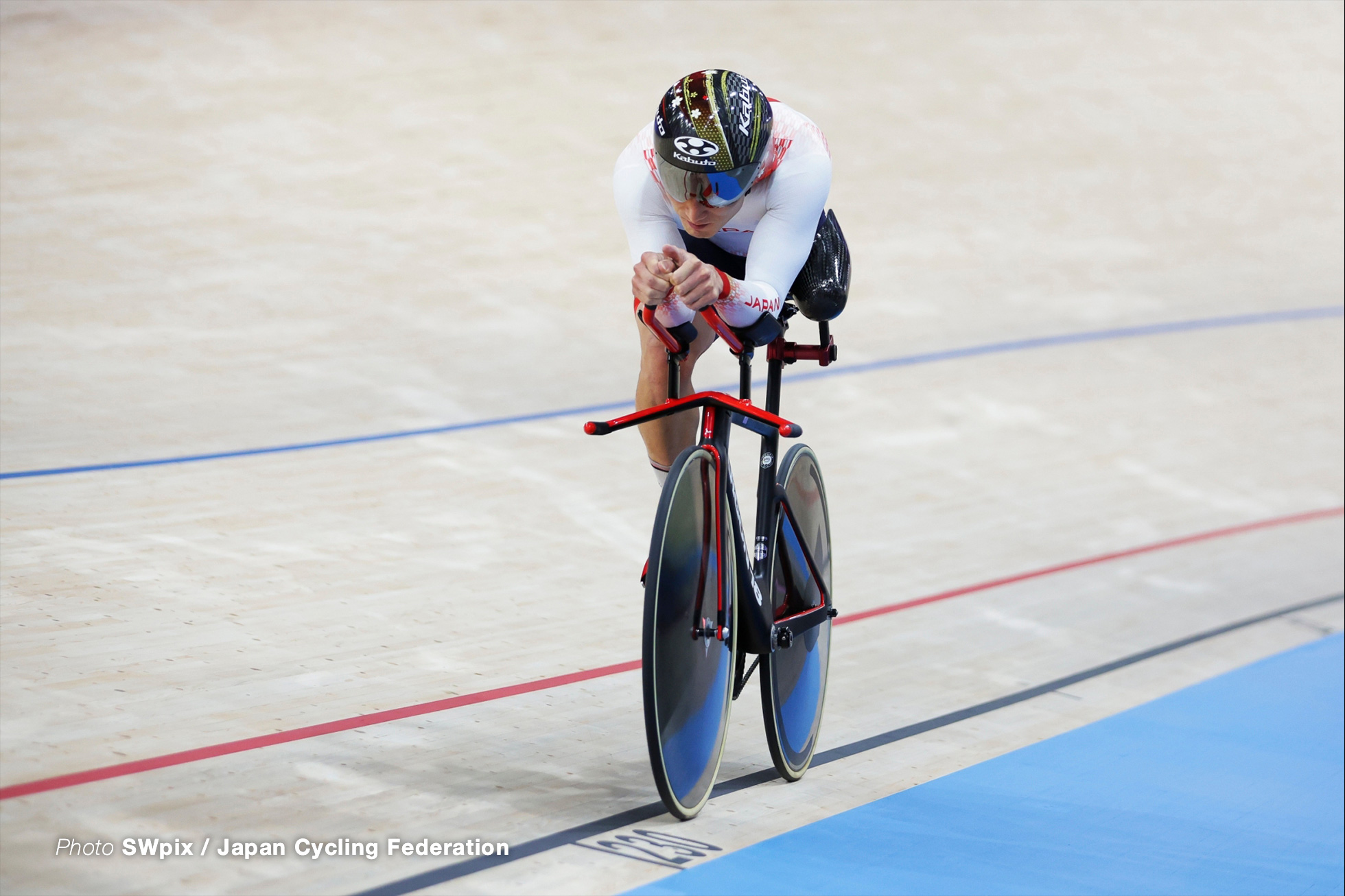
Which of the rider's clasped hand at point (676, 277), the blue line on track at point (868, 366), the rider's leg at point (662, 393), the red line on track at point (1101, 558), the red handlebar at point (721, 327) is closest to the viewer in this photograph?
the rider's clasped hand at point (676, 277)

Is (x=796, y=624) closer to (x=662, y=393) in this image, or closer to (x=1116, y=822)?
(x=662, y=393)

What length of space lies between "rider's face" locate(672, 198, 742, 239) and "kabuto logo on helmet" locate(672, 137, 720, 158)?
0.24 ft

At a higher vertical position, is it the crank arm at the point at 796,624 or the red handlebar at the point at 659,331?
the red handlebar at the point at 659,331

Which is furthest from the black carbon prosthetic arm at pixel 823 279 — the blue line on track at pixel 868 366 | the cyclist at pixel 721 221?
the blue line on track at pixel 868 366

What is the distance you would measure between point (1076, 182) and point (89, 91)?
5262mm

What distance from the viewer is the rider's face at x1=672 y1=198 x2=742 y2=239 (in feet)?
5.64

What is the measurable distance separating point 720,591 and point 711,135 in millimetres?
628

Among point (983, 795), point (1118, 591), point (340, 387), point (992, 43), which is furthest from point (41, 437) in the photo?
point (992, 43)

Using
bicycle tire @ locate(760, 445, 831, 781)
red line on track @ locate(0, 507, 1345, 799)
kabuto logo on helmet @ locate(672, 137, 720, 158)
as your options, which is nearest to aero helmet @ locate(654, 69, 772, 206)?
kabuto logo on helmet @ locate(672, 137, 720, 158)

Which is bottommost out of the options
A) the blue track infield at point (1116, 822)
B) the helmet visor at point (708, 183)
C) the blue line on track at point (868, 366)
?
the blue track infield at point (1116, 822)

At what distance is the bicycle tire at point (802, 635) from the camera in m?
2.01

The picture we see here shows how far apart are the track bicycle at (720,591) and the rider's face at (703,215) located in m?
0.13

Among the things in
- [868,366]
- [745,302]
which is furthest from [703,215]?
[868,366]

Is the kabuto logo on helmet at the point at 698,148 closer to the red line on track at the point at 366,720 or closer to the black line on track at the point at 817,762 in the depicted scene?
the black line on track at the point at 817,762
